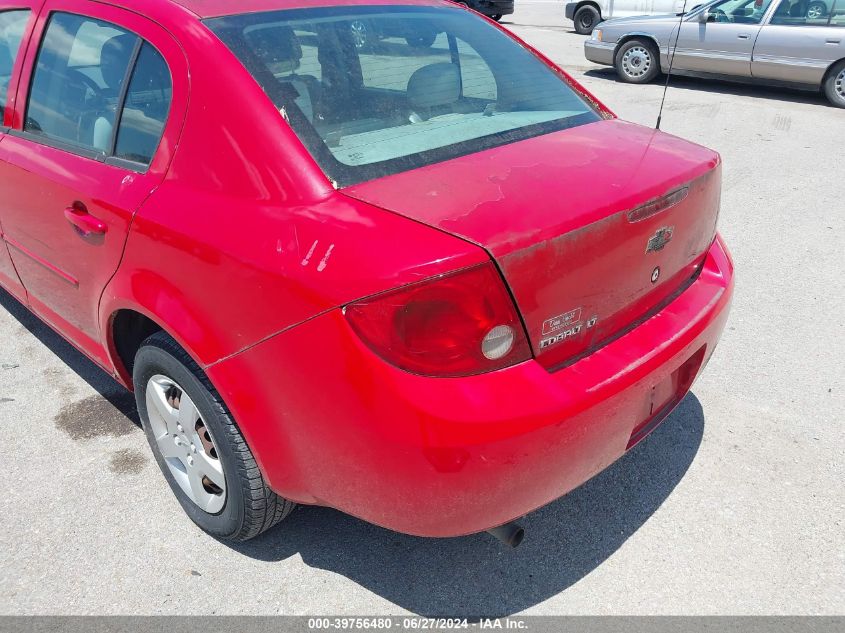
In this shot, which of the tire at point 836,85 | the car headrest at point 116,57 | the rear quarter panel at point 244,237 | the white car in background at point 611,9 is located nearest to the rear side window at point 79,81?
the car headrest at point 116,57

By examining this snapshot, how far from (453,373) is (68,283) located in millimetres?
1712

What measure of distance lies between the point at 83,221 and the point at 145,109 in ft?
1.43

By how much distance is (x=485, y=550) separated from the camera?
101 inches

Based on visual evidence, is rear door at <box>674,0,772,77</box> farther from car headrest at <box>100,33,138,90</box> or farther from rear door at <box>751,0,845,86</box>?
car headrest at <box>100,33,138,90</box>

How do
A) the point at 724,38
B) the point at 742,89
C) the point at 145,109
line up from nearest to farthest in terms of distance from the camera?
the point at 145,109 < the point at 724,38 < the point at 742,89

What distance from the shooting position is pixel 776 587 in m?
2.36

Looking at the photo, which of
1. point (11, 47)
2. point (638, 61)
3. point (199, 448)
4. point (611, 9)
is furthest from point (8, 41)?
point (611, 9)

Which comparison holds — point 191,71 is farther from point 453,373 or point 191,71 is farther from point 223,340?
point 453,373

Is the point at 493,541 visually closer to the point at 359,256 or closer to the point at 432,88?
the point at 359,256

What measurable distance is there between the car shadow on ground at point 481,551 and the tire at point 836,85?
332 inches

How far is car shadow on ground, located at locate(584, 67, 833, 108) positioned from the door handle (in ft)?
31.1

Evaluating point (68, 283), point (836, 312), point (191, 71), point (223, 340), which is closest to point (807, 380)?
point (836, 312)

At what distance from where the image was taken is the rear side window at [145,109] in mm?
2328

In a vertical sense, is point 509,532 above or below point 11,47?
below
